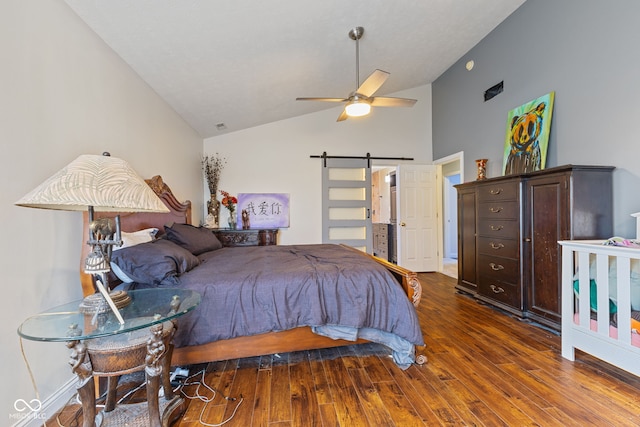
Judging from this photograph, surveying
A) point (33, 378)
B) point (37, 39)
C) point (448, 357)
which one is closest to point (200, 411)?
point (33, 378)

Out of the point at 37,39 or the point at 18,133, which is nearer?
the point at 18,133

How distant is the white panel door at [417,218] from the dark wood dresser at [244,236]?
2.40 meters

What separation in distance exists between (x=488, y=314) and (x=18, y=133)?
159 inches

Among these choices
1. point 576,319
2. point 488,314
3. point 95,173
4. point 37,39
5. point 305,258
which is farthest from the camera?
point 488,314

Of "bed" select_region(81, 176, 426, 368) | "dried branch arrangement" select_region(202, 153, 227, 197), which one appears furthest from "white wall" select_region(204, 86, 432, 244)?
"bed" select_region(81, 176, 426, 368)

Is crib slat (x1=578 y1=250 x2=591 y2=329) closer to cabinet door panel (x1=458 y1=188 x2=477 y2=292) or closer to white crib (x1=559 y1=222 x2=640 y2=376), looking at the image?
white crib (x1=559 y1=222 x2=640 y2=376)

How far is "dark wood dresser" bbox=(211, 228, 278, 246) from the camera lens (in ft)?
14.3

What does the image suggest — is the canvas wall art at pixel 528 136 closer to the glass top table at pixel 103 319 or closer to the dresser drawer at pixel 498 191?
the dresser drawer at pixel 498 191

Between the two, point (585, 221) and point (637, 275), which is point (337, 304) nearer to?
point (637, 275)

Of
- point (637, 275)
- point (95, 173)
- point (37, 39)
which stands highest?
point (37, 39)

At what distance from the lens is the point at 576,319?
2.14 metres

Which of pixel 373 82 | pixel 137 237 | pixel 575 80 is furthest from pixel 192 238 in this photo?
pixel 575 80

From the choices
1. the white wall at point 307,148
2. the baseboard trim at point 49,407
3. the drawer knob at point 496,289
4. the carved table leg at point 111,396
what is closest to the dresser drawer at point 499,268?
the drawer knob at point 496,289

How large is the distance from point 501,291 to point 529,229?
77cm
